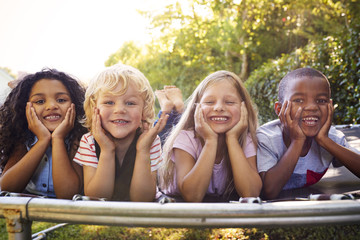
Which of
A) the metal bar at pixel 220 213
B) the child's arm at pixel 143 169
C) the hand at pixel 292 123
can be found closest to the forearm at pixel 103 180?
the child's arm at pixel 143 169

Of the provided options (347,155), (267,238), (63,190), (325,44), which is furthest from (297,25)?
(63,190)

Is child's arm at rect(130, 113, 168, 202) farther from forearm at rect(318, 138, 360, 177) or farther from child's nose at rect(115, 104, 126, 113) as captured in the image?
forearm at rect(318, 138, 360, 177)

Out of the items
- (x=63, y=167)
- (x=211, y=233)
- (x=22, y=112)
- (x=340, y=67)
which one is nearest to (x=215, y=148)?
(x=63, y=167)

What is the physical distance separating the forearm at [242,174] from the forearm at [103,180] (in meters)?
0.58

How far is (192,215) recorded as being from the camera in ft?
4.17

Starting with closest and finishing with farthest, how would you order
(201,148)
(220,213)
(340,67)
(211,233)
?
(220,213) → (201,148) → (211,233) → (340,67)

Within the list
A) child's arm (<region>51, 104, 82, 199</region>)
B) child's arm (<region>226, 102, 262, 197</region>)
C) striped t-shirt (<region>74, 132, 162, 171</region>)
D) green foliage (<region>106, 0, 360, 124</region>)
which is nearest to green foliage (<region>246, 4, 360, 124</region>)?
green foliage (<region>106, 0, 360, 124</region>)

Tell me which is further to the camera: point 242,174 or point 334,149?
point 334,149

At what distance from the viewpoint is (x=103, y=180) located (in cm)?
155

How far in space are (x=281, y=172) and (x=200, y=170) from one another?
0.43 metres

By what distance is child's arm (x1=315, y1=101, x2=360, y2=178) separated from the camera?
5.64ft

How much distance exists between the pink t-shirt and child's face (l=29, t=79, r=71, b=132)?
619 millimetres

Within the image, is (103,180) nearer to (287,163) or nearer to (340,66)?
(287,163)

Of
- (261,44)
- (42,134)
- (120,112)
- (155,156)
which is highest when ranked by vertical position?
(261,44)
